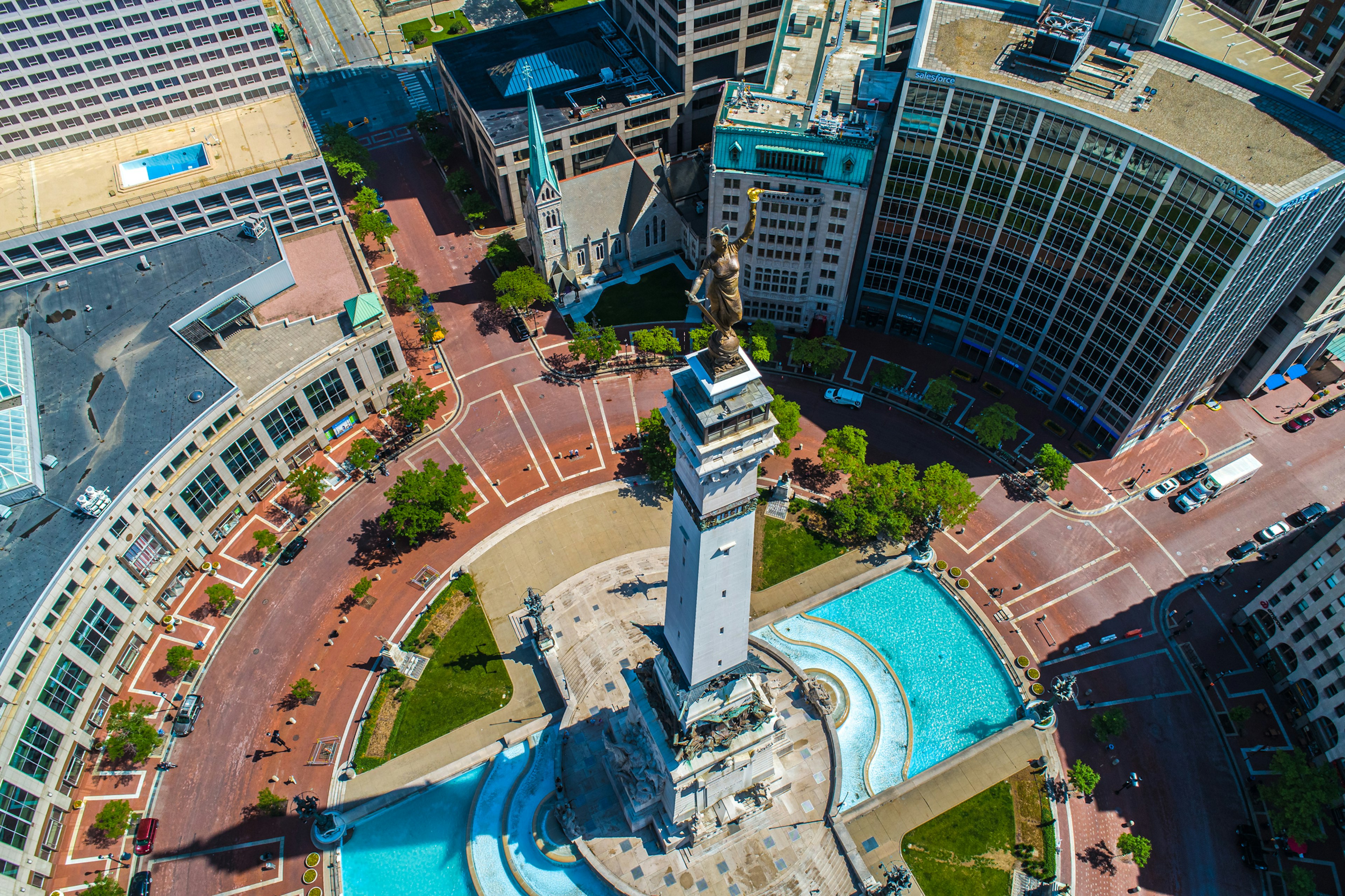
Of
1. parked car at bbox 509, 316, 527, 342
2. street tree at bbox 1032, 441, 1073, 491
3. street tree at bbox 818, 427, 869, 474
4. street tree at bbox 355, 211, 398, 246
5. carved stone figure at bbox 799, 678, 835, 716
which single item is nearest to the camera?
carved stone figure at bbox 799, 678, 835, 716

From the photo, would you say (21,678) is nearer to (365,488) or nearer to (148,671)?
(148,671)

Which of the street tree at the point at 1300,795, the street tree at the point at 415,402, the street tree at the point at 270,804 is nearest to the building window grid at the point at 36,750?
the street tree at the point at 270,804

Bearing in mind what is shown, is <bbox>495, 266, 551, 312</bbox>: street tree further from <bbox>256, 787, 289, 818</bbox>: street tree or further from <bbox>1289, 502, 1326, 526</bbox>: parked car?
<bbox>1289, 502, 1326, 526</bbox>: parked car

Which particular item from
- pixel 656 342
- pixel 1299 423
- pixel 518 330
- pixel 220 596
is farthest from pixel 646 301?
pixel 1299 423

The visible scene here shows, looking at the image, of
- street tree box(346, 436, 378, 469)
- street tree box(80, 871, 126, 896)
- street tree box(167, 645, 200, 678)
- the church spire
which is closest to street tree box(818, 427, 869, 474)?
the church spire

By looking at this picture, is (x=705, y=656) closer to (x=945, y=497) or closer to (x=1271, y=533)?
(x=945, y=497)

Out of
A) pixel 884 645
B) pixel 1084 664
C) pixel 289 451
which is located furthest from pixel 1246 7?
pixel 289 451
